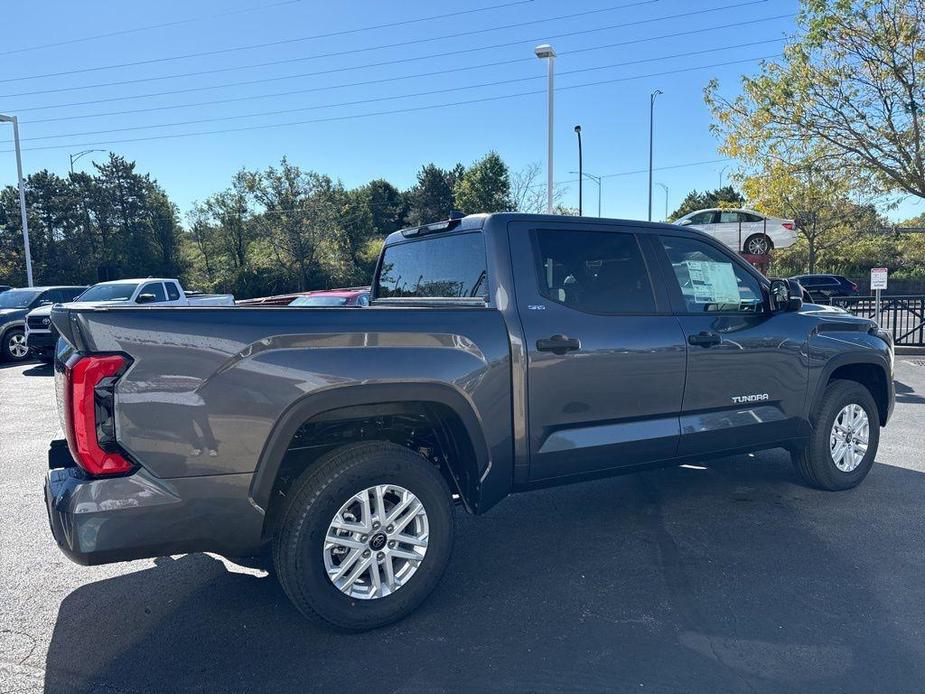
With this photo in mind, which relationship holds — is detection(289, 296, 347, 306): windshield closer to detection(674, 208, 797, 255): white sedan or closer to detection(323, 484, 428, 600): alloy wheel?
detection(323, 484, 428, 600): alloy wheel

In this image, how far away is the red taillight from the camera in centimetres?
254

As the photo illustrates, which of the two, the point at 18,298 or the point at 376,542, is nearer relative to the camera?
the point at 376,542

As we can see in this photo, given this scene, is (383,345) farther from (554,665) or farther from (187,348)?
(554,665)

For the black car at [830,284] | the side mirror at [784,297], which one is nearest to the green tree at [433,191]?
the black car at [830,284]

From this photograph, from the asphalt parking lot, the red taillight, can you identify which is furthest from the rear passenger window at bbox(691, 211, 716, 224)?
the red taillight

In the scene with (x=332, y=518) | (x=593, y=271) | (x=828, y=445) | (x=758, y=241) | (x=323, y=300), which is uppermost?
(x=758, y=241)

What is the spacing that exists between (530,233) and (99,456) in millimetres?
2401

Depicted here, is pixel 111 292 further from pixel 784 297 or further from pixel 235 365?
pixel 784 297

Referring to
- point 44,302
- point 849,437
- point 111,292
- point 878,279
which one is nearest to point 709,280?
point 849,437

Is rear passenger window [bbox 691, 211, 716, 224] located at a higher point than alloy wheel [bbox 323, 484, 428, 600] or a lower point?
higher

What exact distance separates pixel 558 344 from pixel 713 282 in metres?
1.56

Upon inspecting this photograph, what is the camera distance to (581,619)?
320 cm

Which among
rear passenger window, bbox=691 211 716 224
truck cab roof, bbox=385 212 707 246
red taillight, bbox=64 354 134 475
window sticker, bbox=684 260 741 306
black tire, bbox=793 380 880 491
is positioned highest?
rear passenger window, bbox=691 211 716 224

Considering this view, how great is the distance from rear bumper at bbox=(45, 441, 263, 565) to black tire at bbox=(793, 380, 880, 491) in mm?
4037
